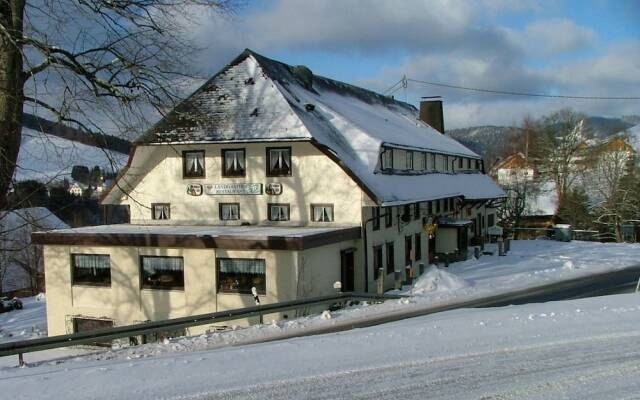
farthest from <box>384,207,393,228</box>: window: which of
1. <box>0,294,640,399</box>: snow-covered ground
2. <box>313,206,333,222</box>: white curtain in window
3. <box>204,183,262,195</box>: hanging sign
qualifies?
<box>0,294,640,399</box>: snow-covered ground

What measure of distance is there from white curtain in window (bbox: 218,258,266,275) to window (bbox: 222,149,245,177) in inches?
227

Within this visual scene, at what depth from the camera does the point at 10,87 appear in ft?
29.3

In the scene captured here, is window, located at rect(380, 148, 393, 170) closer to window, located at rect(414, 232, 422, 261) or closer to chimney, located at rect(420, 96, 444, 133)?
window, located at rect(414, 232, 422, 261)

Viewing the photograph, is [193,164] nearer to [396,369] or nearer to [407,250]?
[407,250]

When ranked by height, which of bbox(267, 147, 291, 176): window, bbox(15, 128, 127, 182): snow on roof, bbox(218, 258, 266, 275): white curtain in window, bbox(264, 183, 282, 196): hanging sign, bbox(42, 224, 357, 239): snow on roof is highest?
bbox(267, 147, 291, 176): window

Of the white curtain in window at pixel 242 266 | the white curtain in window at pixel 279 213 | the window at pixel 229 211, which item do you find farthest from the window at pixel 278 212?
the white curtain in window at pixel 242 266

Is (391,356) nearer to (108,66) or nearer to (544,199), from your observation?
(108,66)

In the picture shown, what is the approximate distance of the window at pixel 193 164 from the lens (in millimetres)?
25906

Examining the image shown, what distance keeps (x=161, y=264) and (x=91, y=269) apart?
3083mm

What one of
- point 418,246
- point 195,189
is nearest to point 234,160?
point 195,189

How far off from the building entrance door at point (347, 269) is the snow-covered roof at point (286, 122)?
2.53 metres

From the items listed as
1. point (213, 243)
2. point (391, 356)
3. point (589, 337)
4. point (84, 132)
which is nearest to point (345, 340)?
point (391, 356)

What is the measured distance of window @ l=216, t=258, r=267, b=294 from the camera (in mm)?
20375

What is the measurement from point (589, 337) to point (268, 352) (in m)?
5.10
